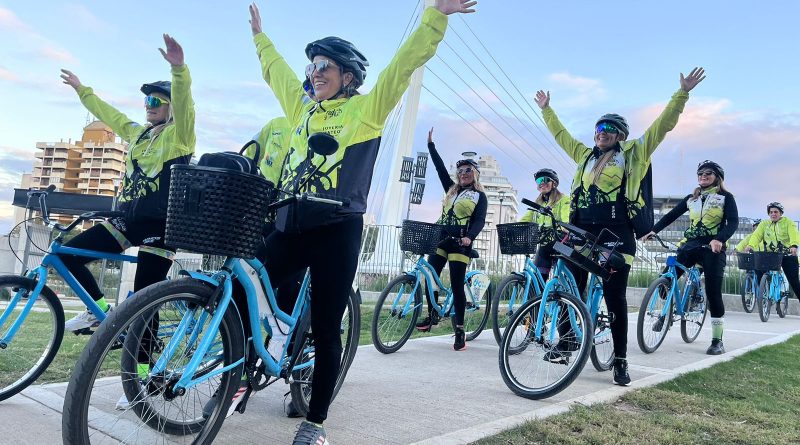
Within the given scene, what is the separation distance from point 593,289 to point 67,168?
15220cm

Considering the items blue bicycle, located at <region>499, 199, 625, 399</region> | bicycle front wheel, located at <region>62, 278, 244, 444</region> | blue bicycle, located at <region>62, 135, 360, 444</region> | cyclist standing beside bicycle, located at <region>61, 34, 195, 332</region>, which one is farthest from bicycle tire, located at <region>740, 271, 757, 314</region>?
bicycle front wheel, located at <region>62, 278, 244, 444</region>

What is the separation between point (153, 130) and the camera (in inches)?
154

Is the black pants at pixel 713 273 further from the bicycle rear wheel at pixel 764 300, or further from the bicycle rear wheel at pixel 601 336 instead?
the bicycle rear wheel at pixel 764 300

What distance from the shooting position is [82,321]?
3680 millimetres

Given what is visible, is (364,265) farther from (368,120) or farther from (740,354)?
(368,120)

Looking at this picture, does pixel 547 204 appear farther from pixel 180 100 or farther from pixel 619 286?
pixel 180 100

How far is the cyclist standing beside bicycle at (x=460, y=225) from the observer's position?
6176mm

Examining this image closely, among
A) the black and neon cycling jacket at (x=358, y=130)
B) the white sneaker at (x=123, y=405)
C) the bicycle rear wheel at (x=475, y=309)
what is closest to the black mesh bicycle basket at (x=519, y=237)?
the bicycle rear wheel at (x=475, y=309)

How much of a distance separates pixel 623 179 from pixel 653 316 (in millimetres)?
2443

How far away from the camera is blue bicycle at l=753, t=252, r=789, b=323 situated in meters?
11.4

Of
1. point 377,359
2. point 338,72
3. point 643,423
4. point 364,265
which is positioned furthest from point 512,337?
point 364,265

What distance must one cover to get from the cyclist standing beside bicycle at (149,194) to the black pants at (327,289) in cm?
142

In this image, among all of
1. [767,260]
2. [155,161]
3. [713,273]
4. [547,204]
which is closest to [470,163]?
[547,204]

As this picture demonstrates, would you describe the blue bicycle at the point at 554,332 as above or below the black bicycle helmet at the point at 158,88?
below
